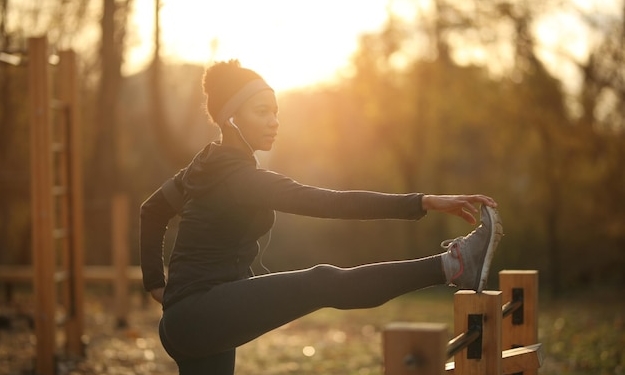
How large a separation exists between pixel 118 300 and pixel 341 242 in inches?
402

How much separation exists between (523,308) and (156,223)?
173 centimetres

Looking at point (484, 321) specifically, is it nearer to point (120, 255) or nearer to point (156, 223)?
point (156, 223)

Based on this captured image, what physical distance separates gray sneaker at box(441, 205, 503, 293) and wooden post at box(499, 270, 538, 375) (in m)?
1.05

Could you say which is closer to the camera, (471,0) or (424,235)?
(471,0)

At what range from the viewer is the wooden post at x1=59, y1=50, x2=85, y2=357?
8023mm

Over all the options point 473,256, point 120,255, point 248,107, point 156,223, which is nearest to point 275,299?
point 473,256

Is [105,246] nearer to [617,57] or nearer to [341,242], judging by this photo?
[341,242]

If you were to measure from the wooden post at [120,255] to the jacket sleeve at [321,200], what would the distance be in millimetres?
7974

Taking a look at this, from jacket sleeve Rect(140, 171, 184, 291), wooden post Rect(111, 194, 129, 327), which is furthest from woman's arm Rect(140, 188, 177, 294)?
wooden post Rect(111, 194, 129, 327)

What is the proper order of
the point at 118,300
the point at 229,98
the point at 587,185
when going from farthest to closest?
the point at 587,185 → the point at 118,300 → the point at 229,98

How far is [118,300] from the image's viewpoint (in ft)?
36.4

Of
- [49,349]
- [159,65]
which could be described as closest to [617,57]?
[159,65]

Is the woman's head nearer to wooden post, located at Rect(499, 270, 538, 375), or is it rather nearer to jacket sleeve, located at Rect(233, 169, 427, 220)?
jacket sleeve, located at Rect(233, 169, 427, 220)

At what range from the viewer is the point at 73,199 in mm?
8086
